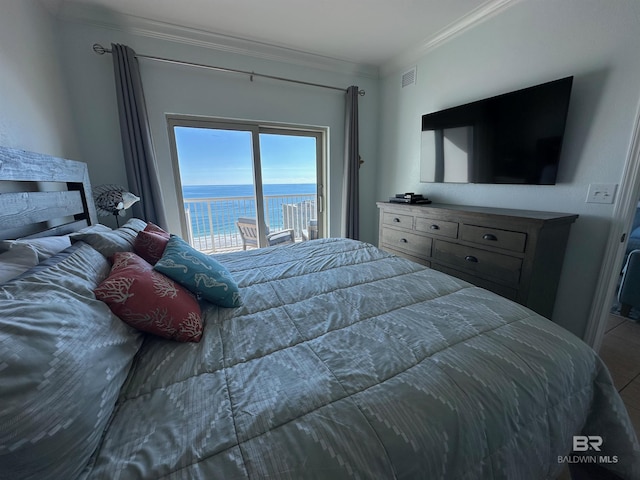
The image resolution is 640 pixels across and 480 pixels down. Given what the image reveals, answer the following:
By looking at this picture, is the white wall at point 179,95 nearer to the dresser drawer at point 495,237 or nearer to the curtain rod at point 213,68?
the curtain rod at point 213,68

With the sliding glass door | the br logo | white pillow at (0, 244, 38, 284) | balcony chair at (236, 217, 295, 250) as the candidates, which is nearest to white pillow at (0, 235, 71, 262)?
white pillow at (0, 244, 38, 284)

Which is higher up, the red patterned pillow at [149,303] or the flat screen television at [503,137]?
the flat screen television at [503,137]

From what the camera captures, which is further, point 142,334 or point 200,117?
point 200,117

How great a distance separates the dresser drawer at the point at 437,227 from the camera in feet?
7.09

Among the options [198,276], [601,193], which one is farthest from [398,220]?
[198,276]

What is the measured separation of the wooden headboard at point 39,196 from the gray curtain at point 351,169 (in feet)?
8.47

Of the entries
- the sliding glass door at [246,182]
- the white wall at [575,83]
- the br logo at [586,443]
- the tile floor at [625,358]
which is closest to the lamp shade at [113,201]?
the sliding glass door at [246,182]

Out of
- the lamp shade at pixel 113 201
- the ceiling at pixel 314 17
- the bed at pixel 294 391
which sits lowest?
the bed at pixel 294 391

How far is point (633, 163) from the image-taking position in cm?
155

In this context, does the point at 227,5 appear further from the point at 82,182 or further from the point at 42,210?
the point at 42,210

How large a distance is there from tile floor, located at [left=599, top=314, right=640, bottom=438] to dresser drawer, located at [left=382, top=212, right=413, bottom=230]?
1702 millimetres

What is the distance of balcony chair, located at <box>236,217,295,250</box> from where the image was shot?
3496 millimetres

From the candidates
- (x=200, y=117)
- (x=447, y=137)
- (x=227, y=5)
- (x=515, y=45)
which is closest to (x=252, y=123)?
(x=200, y=117)

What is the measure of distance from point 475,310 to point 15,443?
1.29 meters
